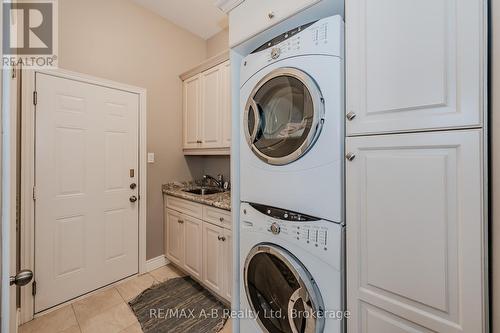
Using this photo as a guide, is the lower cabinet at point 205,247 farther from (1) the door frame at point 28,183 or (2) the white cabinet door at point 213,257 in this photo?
(1) the door frame at point 28,183

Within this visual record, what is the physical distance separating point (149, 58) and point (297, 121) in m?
2.19

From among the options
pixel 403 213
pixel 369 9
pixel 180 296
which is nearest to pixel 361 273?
pixel 403 213

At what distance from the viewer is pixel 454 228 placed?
0.73 metres

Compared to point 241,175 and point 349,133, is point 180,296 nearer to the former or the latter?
point 241,175

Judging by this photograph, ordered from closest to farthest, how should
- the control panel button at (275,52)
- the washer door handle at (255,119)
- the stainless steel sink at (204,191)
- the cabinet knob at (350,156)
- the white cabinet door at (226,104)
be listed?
the cabinet knob at (350,156), the control panel button at (275,52), the washer door handle at (255,119), the white cabinet door at (226,104), the stainless steel sink at (204,191)

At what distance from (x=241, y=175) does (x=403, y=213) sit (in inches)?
35.2

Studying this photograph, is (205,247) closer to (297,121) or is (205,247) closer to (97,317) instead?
(97,317)

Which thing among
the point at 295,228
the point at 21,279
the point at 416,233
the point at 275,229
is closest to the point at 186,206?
the point at 275,229

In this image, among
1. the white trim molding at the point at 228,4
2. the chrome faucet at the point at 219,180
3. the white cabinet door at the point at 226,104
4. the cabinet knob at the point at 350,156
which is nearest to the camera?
the cabinet knob at the point at 350,156

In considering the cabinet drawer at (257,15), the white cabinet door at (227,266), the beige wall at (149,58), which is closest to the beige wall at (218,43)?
the beige wall at (149,58)

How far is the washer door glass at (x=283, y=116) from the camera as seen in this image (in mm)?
1055

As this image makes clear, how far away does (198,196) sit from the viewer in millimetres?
2135

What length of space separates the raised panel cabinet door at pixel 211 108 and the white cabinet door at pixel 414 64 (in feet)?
5.13

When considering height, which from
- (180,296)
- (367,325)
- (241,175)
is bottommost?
(180,296)
